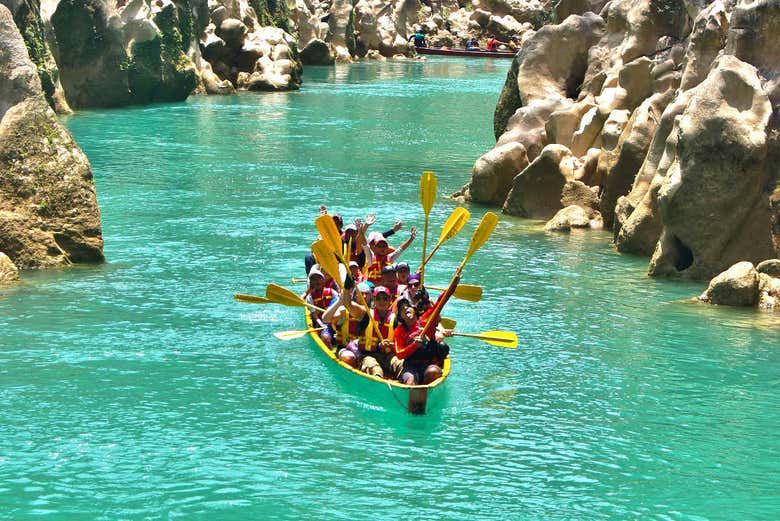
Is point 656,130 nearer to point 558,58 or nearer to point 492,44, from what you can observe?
point 558,58

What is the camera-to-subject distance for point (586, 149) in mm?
25609

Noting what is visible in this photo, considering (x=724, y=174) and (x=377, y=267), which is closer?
(x=377, y=267)

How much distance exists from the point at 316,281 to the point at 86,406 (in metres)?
4.12

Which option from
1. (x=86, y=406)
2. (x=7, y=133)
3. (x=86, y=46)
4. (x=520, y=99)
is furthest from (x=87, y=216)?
(x=86, y=46)

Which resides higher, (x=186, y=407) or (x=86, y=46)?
(x=86, y=46)

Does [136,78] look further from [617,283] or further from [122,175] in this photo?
[617,283]

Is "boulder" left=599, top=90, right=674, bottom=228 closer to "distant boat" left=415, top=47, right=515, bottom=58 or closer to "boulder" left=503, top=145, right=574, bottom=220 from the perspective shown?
"boulder" left=503, top=145, right=574, bottom=220

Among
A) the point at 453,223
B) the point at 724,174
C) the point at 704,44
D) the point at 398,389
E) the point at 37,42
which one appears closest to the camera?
the point at 398,389

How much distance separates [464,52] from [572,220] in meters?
60.6

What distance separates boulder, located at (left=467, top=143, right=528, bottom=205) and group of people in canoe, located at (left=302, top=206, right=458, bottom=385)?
9.41m

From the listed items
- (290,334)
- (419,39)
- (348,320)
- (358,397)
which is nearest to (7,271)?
(290,334)

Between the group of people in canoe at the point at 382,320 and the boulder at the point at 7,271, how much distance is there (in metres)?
5.02

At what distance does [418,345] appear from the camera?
45.6 feet

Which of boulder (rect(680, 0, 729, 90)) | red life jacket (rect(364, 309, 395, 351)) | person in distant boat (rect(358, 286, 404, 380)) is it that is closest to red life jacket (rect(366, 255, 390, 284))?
person in distant boat (rect(358, 286, 404, 380))
